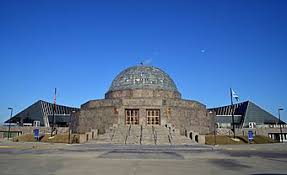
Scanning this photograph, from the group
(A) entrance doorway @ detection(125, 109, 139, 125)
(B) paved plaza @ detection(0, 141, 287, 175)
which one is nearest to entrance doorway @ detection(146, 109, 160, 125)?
(A) entrance doorway @ detection(125, 109, 139, 125)

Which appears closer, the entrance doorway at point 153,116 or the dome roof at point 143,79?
the entrance doorway at point 153,116

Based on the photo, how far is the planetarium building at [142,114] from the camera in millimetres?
26266

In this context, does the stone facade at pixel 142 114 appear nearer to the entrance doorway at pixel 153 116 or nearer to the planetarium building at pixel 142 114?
the planetarium building at pixel 142 114

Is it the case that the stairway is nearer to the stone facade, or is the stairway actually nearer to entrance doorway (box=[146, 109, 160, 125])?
the stone facade

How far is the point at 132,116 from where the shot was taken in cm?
2761

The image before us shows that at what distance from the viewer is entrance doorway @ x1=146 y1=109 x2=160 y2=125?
27594mm

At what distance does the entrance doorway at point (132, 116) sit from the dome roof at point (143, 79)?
5.49 metres

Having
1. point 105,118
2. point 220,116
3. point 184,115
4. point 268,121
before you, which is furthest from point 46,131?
point 268,121

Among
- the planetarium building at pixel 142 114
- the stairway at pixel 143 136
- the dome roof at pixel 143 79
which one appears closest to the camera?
the stairway at pixel 143 136

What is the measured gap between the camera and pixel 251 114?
146 ft

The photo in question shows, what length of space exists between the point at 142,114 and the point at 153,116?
129cm

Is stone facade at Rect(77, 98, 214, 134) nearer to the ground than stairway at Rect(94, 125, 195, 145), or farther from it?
farther from it

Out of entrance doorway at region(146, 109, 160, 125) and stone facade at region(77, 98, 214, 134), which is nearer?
stone facade at region(77, 98, 214, 134)

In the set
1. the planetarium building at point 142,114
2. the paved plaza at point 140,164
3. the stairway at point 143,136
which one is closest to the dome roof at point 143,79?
the planetarium building at point 142,114
